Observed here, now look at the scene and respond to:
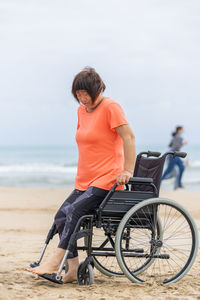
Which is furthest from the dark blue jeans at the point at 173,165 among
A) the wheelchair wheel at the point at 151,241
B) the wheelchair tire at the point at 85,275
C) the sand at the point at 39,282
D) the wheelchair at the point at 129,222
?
the wheelchair tire at the point at 85,275

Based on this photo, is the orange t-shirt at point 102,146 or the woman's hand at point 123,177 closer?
the woman's hand at point 123,177

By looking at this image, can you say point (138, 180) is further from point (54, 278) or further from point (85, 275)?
point (54, 278)

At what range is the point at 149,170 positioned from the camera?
3.77 meters

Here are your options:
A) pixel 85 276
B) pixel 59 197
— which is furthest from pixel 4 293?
pixel 59 197

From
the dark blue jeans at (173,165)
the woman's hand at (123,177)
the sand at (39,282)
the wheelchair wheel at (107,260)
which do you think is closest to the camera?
the sand at (39,282)

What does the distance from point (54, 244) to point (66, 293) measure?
2211mm

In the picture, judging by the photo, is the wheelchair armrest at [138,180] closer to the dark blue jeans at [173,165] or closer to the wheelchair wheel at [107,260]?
the wheelchair wheel at [107,260]

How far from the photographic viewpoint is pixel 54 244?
5523 millimetres

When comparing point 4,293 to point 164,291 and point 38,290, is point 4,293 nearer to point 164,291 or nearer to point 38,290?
point 38,290

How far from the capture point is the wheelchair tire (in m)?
3.51

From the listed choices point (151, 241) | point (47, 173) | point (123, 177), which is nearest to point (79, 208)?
point (123, 177)

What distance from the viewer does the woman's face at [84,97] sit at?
3502mm

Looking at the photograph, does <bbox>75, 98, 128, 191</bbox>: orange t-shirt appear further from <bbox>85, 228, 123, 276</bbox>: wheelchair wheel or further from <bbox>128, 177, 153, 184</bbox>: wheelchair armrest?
<bbox>85, 228, 123, 276</bbox>: wheelchair wheel

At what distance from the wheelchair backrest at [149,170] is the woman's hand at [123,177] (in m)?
0.32
